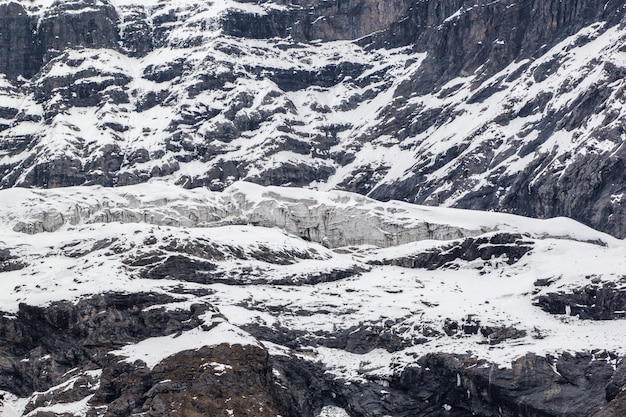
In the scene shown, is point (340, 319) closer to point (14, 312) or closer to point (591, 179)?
point (14, 312)

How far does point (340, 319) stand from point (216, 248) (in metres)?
17.5

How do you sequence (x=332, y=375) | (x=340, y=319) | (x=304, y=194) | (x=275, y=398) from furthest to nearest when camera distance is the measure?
(x=304, y=194) → (x=340, y=319) → (x=332, y=375) → (x=275, y=398)

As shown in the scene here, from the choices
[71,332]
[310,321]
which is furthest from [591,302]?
[71,332]

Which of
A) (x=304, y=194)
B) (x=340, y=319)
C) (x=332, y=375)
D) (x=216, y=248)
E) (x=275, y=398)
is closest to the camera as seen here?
(x=275, y=398)

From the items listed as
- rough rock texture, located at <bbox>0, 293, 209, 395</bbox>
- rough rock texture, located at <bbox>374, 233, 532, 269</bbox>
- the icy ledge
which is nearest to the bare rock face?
rough rock texture, located at <bbox>0, 293, 209, 395</bbox>

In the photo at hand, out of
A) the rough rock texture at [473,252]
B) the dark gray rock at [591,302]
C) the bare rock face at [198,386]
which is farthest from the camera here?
the rough rock texture at [473,252]

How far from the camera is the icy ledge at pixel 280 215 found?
158875mm

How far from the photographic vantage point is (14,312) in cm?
12825

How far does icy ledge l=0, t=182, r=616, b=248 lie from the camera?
521ft

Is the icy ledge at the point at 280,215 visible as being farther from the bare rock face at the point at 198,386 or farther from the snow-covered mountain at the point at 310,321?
the bare rock face at the point at 198,386

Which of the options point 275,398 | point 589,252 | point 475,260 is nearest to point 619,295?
point 589,252

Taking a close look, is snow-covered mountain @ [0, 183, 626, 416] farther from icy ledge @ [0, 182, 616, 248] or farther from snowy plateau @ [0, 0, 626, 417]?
icy ledge @ [0, 182, 616, 248]

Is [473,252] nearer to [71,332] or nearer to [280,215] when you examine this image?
[280,215]

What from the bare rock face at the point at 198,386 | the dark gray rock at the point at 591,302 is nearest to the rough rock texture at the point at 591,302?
the dark gray rock at the point at 591,302
